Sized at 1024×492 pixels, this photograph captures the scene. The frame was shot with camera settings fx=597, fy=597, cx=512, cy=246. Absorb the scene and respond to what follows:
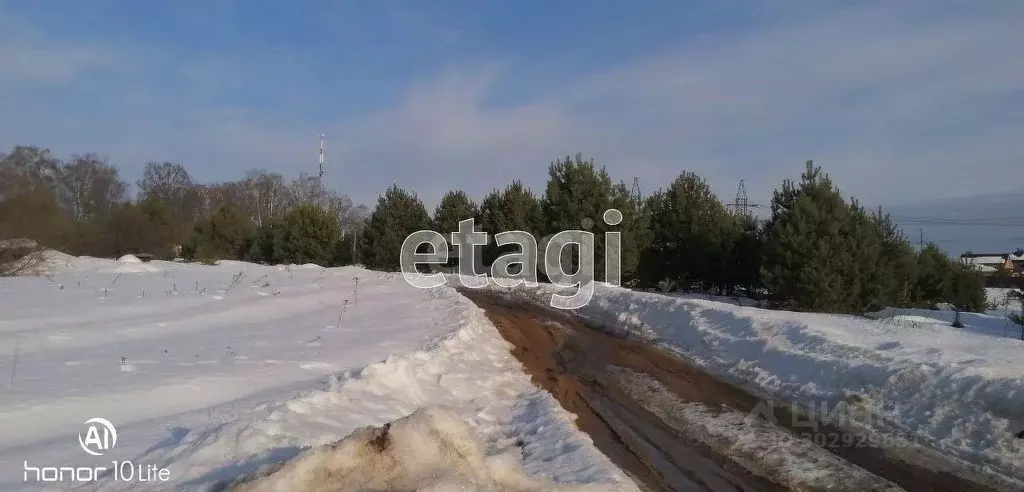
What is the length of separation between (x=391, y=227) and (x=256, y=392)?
3071 centimetres

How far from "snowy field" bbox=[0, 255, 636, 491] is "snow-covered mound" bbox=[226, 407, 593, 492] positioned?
0.05 feet

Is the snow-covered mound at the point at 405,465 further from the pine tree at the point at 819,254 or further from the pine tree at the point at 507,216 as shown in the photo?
the pine tree at the point at 507,216

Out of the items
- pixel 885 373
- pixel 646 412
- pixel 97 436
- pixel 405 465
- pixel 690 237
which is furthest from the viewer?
pixel 690 237

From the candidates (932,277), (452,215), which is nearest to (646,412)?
(932,277)

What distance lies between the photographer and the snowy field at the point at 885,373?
19.4ft

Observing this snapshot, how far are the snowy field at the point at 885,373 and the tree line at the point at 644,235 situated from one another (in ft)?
21.5

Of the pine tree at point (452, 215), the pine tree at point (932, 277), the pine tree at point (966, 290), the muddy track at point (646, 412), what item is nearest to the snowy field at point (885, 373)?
the muddy track at point (646, 412)

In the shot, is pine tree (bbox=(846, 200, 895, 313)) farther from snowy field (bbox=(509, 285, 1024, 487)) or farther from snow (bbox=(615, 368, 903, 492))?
snow (bbox=(615, 368, 903, 492))

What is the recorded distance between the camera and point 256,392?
6422 millimetres

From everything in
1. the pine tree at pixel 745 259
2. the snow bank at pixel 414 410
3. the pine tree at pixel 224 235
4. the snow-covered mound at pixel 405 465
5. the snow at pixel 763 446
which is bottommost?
the snow at pixel 763 446

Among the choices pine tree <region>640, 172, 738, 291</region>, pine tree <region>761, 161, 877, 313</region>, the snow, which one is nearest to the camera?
the snow

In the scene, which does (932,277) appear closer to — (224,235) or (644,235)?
(644,235)

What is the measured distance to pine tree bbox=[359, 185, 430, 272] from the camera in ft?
119

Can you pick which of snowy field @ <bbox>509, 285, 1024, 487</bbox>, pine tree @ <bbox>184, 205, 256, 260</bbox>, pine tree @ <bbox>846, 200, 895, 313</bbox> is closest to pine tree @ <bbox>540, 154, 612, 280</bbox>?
pine tree @ <bbox>846, 200, 895, 313</bbox>
